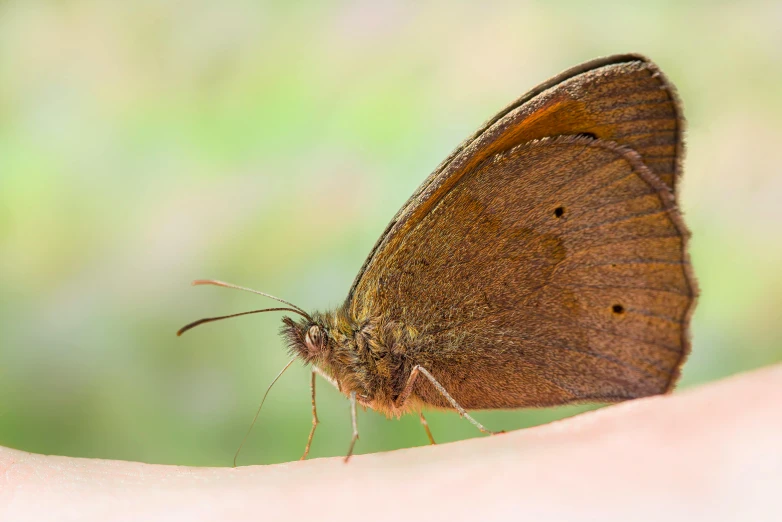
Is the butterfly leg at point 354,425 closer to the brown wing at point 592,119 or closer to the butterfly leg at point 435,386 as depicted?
the butterfly leg at point 435,386

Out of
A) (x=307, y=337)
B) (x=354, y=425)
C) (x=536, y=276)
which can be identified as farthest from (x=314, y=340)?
(x=536, y=276)

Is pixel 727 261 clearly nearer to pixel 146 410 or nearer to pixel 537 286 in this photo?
pixel 537 286

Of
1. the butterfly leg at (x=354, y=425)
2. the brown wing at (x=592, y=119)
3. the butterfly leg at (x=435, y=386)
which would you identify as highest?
the brown wing at (x=592, y=119)

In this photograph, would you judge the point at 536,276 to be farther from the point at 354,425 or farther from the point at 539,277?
the point at 354,425

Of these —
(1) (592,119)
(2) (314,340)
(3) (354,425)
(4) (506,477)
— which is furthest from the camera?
(2) (314,340)

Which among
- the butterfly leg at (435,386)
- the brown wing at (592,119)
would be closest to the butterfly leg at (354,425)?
the butterfly leg at (435,386)

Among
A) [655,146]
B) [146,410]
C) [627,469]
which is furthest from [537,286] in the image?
[146,410]
